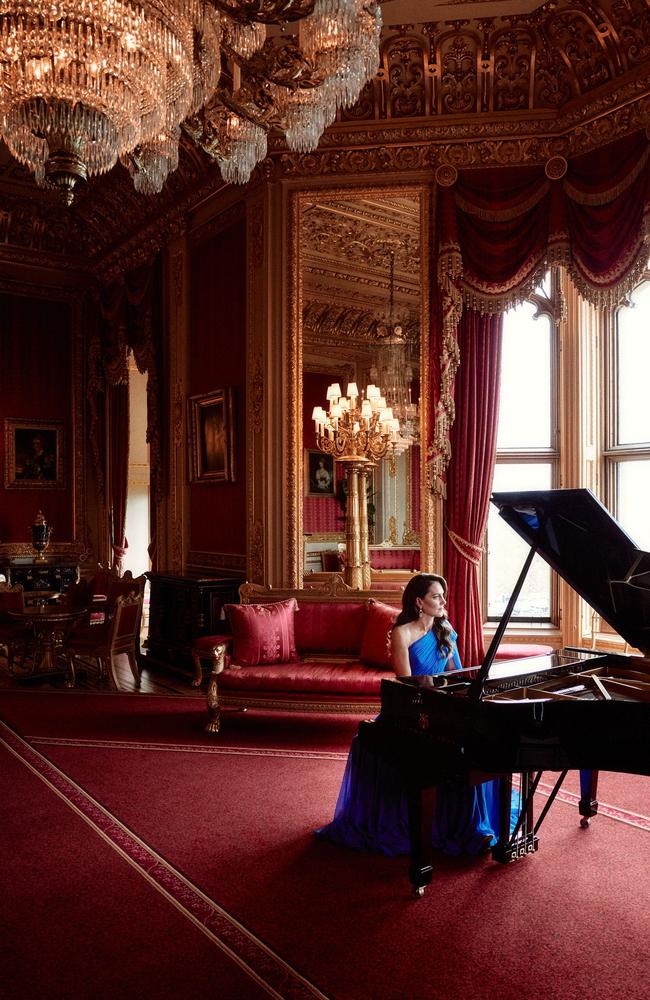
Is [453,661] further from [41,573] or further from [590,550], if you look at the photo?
[41,573]

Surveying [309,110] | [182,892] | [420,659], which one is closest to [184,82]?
[309,110]

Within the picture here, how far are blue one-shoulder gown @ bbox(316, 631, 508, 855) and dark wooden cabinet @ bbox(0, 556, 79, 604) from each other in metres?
5.92

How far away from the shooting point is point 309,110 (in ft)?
11.0

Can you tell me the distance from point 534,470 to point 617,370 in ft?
3.46

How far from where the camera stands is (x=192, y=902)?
9.36 ft

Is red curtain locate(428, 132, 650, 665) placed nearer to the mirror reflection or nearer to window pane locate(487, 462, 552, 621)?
window pane locate(487, 462, 552, 621)

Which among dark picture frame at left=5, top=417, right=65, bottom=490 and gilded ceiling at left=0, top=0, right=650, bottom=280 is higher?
A: gilded ceiling at left=0, top=0, right=650, bottom=280

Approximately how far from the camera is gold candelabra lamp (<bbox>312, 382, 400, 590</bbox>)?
6.51 metres

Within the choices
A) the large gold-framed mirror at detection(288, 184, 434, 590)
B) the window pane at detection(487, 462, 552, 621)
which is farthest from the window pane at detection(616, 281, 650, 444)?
the large gold-framed mirror at detection(288, 184, 434, 590)

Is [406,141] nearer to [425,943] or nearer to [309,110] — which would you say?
[309,110]

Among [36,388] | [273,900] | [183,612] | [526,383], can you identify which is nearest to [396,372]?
[526,383]

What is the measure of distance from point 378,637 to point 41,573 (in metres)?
5.18

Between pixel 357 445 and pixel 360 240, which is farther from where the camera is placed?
pixel 360 240

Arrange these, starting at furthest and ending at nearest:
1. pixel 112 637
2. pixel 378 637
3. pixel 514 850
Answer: pixel 112 637
pixel 378 637
pixel 514 850
